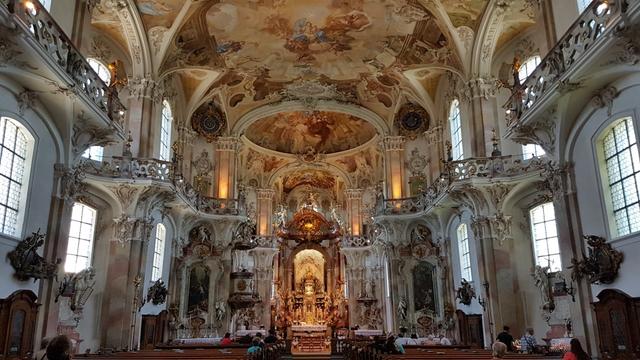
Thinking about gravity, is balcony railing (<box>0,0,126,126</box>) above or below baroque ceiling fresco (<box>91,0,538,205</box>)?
below

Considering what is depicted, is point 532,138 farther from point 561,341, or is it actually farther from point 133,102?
point 133,102

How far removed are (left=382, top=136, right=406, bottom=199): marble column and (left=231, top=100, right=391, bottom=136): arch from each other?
3.43ft

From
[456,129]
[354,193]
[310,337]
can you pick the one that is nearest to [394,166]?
[456,129]

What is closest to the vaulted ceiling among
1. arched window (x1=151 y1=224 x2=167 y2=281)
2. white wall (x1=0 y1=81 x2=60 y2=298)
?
arched window (x1=151 y1=224 x2=167 y2=281)

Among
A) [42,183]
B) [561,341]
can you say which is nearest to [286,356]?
[561,341]

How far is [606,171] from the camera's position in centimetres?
1277

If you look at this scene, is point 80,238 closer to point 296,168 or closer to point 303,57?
point 303,57

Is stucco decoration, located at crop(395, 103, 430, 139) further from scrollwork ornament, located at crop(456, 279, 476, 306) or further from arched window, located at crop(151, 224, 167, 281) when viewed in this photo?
arched window, located at crop(151, 224, 167, 281)

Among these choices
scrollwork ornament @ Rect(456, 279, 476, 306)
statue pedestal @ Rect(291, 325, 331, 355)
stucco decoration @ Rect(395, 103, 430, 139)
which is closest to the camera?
scrollwork ornament @ Rect(456, 279, 476, 306)

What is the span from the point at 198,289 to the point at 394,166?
1277 centimetres

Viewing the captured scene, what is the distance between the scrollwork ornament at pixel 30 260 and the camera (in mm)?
11766

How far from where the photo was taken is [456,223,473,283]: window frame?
2233cm

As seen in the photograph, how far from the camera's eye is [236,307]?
2770 cm

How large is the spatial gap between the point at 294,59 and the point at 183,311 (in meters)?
14.3
